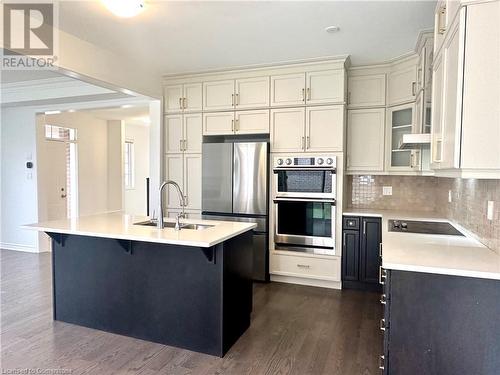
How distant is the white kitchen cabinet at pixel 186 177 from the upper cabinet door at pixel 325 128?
1.48 meters

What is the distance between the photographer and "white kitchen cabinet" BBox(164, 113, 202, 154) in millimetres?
4418

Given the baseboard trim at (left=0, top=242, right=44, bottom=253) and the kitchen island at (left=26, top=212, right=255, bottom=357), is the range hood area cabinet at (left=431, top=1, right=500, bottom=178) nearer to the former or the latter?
the kitchen island at (left=26, top=212, right=255, bottom=357)

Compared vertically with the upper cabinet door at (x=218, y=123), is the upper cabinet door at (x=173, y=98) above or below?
above

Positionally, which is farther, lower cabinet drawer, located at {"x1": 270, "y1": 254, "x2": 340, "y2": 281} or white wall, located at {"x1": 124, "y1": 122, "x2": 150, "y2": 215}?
white wall, located at {"x1": 124, "y1": 122, "x2": 150, "y2": 215}

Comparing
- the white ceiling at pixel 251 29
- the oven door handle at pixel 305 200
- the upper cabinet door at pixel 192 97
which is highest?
the white ceiling at pixel 251 29

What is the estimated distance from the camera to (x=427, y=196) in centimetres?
405

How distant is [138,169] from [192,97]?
183 inches

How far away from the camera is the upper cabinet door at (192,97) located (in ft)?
14.4

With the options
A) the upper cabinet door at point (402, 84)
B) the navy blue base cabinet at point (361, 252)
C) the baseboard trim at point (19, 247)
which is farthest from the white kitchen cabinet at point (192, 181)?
the baseboard trim at point (19, 247)

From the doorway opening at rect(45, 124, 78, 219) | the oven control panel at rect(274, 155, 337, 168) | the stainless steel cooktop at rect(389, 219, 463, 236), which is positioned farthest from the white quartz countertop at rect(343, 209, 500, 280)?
the doorway opening at rect(45, 124, 78, 219)

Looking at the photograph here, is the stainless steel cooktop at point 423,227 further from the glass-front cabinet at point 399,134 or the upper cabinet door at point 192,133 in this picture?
the upper cabinet door at point 192,133

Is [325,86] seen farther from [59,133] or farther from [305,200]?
[59,133]

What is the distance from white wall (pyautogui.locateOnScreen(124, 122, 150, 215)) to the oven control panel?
5.30m

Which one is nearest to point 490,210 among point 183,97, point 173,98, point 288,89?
A: point 288,89
